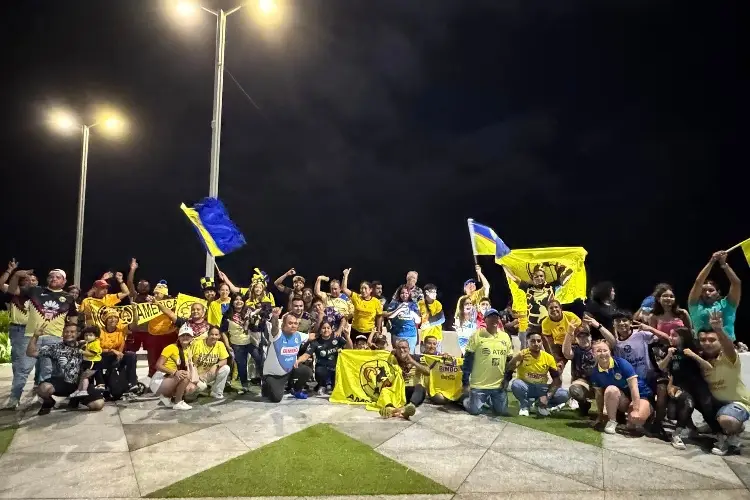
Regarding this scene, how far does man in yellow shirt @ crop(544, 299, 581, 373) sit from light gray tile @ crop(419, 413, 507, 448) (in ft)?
5.67

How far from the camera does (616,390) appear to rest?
265 inches

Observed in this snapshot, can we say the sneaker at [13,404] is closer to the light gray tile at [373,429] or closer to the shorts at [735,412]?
the light gray tile at [373,429]

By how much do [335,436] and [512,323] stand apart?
4620mm

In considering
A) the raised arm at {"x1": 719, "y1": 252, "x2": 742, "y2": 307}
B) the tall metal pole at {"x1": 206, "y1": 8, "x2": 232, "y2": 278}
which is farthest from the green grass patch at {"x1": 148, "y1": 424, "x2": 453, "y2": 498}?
the tall metal pole at {"x1": 206, "y1": 8, "x2": 232, "y2": 278}

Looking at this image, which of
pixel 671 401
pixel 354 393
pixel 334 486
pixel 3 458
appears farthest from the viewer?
pixel 354 393

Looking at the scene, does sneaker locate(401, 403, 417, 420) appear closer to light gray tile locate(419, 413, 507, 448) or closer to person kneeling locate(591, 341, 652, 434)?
light gray tile locate(419, 413, 507, 448)

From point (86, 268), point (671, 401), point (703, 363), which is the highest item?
point (86, 268)

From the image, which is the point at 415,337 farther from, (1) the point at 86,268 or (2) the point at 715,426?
(1) the point at 86,268

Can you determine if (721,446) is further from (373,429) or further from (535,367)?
(373,429)

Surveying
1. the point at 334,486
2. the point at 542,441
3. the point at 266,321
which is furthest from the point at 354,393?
the point at 334,486

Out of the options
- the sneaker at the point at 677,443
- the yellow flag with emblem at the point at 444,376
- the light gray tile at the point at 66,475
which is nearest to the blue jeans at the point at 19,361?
the light gray tile at the point at 66,475

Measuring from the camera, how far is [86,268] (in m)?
28.2

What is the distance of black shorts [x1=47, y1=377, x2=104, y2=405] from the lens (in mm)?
7496

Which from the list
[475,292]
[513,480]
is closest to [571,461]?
[513,480]
